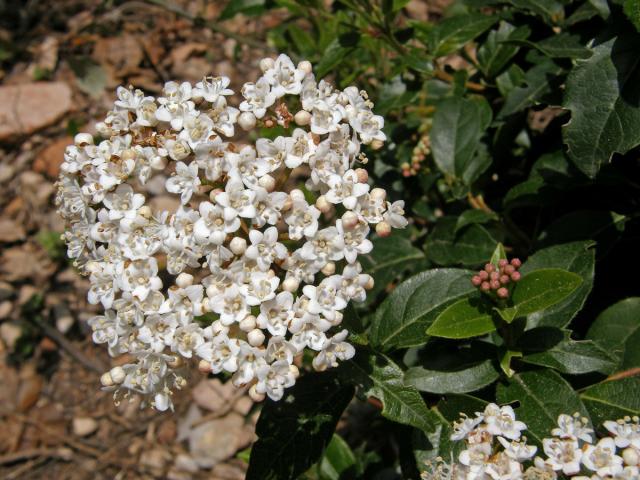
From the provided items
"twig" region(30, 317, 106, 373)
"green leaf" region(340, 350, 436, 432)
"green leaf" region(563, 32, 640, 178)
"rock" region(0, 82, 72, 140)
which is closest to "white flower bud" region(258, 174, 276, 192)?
"green leaf" region(340, 350, 436, 432)

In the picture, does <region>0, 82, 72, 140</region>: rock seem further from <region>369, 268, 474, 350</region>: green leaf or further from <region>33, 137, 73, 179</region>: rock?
<region>369, 268, 474, 350</region>: green leaf

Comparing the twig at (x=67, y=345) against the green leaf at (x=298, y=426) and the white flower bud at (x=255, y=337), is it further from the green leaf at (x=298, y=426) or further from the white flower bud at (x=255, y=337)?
the white flower bud at (x=255, y=337)

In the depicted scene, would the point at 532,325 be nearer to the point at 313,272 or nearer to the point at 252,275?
the point at 313,272

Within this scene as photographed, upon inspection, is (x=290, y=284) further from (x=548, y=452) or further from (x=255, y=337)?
(x=548, y=452)

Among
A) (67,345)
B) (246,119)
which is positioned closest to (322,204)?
(246,119)

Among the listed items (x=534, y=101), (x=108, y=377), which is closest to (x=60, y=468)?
(x=108, y=377)

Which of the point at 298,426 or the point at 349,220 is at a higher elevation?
the point at 349,220
